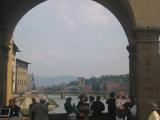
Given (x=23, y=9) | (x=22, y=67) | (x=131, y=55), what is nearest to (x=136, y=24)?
(x=131, y=55)

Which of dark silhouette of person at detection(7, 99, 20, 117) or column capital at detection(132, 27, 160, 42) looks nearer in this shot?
column capital at detection(132, 27, 160, 42)

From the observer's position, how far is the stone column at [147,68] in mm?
17594

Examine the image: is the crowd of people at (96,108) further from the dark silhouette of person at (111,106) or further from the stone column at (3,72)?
the stone column at (3,72)

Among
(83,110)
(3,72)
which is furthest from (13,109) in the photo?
(3,72)

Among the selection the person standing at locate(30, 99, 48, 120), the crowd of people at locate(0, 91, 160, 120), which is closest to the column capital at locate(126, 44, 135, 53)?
Answer: the crowd of people at locate(0, 91, 160, 120)

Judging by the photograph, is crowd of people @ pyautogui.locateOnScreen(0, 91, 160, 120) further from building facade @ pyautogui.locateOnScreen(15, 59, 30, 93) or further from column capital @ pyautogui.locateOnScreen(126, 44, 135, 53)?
building facade @ pyautogui.locateOnScreen(15, 59, 30, 93)

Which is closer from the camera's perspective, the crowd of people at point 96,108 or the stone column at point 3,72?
the crowd of people at point 96,108

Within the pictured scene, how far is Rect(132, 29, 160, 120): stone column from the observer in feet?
57.7

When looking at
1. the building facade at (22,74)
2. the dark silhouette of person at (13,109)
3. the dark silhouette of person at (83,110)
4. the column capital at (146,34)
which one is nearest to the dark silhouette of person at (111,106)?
the dark silhouette of person at (83,110)

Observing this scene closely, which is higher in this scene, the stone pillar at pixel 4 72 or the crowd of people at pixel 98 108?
the stone pillar at pixel 4 72

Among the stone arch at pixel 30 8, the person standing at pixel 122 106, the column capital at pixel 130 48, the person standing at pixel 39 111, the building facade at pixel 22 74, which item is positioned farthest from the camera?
the building facade at pixel 22 74

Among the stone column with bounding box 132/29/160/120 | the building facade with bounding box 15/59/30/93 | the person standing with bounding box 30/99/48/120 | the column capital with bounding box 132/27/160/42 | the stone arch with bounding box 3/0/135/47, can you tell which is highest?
the building facade with bounding box 15/59/30/93

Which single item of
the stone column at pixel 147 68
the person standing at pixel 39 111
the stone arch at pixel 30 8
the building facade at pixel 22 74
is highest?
the building facade at pixel 22 74

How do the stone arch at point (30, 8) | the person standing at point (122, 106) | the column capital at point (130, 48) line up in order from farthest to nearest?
the column capital at point (130, 48) → the stone arch at point (30, 8) → the person standing at point (122, 106)
